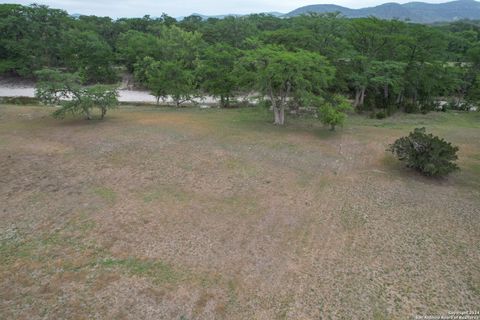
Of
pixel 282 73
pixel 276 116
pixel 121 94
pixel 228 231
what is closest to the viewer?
pixel 228 231

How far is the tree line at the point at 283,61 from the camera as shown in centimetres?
1947

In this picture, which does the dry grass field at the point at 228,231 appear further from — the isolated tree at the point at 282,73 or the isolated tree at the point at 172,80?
the isolated tree at the point at 172,80

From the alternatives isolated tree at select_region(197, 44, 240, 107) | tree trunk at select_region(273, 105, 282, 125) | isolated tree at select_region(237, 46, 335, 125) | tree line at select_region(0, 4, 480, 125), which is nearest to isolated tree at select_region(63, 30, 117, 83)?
tree line at select_region(0, 4, 480, 125)

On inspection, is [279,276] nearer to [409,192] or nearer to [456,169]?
[409,192]

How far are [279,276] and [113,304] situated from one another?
3.65m

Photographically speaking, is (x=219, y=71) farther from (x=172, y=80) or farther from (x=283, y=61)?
(x=283, y=61)

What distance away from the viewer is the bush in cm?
1225

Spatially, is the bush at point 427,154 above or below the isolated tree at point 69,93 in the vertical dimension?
below

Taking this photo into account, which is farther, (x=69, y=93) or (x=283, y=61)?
(x=69, y=93)

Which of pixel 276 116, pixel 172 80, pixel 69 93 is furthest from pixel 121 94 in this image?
pixel 276 116

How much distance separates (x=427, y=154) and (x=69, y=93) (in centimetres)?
2023

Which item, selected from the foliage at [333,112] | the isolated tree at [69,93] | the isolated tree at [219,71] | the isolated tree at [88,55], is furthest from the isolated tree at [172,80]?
the isolated tree at [88,55]

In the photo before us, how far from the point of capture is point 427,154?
12586mm

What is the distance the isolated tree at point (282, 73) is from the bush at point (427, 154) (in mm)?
7020
